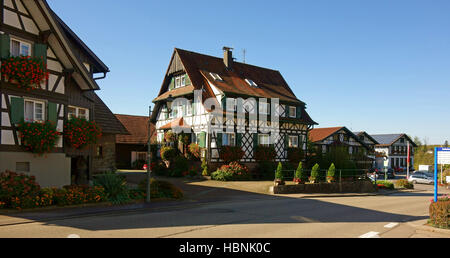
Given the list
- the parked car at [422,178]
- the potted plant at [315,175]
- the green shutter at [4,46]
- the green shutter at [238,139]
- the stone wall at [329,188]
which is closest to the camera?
the green shutter at [4,46]

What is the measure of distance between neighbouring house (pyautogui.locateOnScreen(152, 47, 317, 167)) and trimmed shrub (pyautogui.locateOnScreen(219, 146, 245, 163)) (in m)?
0.42

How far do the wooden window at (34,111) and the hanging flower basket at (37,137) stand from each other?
82 cm

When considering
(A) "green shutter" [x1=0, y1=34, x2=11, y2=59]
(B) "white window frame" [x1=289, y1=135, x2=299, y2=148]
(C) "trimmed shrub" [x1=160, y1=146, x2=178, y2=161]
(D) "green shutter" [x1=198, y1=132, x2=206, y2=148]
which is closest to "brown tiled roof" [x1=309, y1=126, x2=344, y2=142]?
(B) "white window frame" [x1=289, y1=135, x2=299, y2=148]

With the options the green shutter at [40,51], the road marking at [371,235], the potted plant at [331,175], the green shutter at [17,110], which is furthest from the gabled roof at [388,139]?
the green shutter at [17,110]

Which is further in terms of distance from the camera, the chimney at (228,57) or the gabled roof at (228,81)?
the chimney at (228,57)

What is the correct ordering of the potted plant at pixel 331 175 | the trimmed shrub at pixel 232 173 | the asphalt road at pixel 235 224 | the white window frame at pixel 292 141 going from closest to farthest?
the asphalt road at pixel 235 224 → the potted plant at pixel 331 175 → the trimmed shrub at pixel 232 173 → the white window frame at pixel 292 141

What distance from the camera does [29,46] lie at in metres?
16.9

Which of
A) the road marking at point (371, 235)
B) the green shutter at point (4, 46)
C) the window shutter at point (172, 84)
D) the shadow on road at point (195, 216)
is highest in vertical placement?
the window shutter at point (172, 84)

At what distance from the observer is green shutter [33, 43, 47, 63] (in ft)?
54.5

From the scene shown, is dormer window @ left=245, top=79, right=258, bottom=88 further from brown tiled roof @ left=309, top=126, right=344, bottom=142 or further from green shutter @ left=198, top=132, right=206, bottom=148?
brown tiled roof @ left=309, top=126, right=344, bottom=142

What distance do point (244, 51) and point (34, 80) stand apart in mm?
30020

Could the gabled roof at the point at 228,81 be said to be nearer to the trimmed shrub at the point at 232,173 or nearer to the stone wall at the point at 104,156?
the trimmed shrub at the point at 232,173

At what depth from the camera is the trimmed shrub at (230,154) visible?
3000cm
